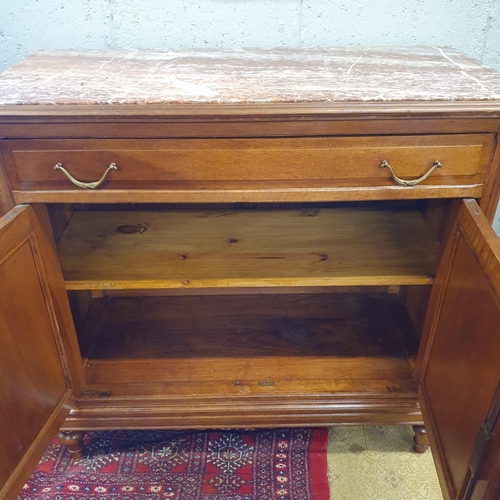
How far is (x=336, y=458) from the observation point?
1186 millimetres

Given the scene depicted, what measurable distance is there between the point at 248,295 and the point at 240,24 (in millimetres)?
730

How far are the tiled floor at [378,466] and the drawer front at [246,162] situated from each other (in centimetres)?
69

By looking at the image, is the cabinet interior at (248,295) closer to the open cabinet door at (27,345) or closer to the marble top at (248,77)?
the open cabinet door at (27,345)

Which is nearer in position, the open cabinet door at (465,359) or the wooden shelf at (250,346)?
the open cabinet door at (465,359)

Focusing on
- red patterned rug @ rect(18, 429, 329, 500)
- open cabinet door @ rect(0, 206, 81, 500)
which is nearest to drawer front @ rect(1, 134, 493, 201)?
open cabinet door @ rect(0, 206, 81, 500)

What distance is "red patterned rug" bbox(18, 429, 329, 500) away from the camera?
1.10 meters

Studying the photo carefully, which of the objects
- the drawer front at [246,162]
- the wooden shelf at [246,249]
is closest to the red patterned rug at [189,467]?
the wooden shelf at [246,249]

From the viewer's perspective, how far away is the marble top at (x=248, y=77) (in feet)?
2.69

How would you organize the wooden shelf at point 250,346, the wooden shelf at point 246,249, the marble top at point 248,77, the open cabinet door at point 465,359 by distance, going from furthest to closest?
1. the wooden shelf at point 250,346
2. the wooden shelf at point 246,249
3. the marble top at point 248,77
4. the open cabinet door at point 465,359

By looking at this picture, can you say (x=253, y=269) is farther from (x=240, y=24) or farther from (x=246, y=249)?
(x=240, y=24)

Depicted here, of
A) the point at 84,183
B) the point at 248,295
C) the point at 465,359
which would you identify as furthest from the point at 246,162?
the point at 248,295

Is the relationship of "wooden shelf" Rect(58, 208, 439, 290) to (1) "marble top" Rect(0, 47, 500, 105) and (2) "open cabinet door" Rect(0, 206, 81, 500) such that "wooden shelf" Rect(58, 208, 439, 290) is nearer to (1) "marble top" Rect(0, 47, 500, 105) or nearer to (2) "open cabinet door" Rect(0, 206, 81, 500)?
(2) "open cabinet door" Rect(0, 206, 81, 500)

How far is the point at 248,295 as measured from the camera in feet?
4.74

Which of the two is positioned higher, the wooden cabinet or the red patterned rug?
the wooden cabinet
